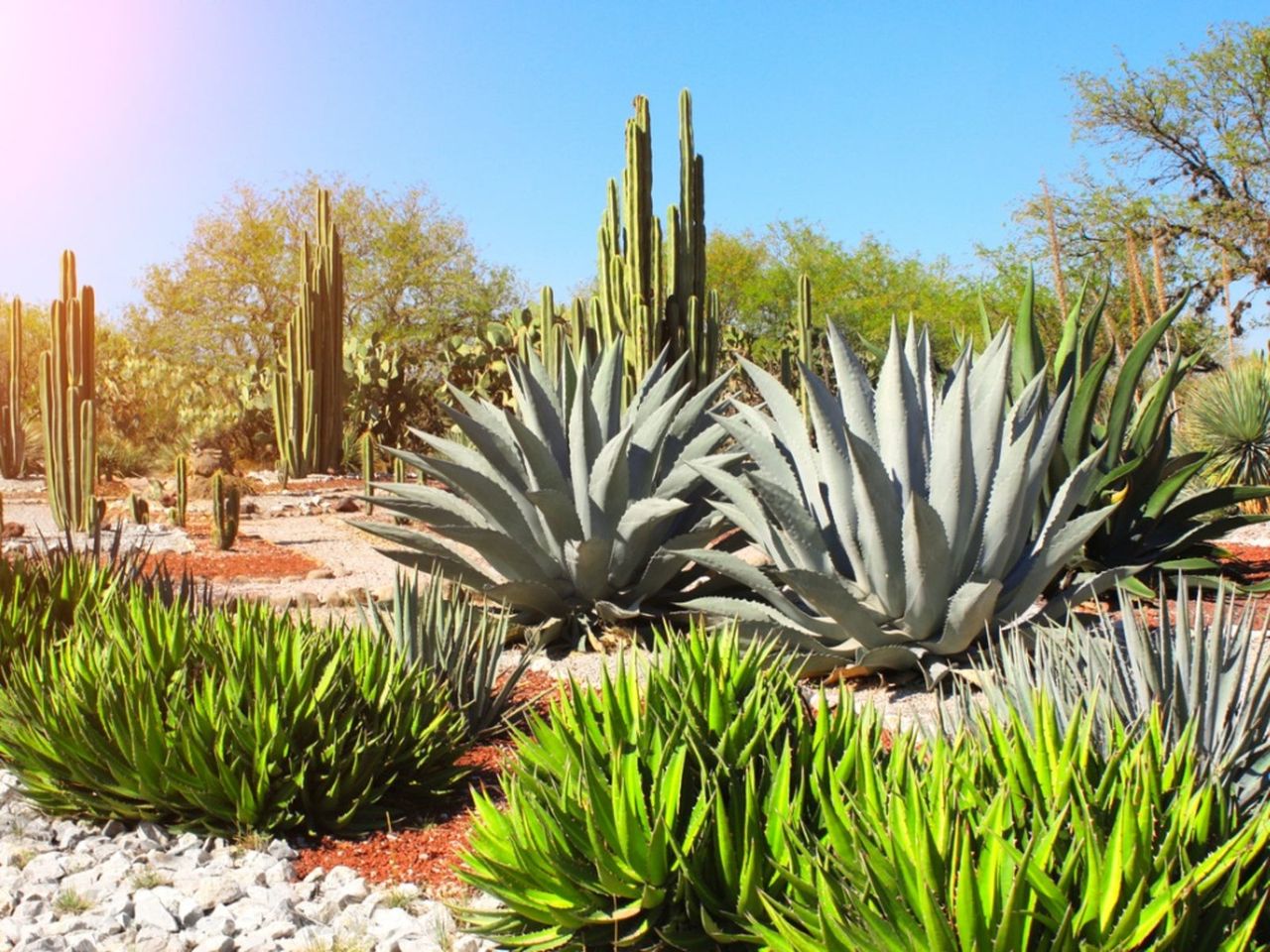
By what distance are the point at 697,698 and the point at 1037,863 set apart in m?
1.22

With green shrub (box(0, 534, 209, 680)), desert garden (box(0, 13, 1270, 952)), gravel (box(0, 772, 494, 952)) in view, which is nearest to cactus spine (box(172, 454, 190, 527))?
desert garden (box(0, 13, 1270, 952))

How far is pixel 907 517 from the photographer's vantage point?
5.38m

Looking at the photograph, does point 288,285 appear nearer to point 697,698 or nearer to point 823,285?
point 823,285

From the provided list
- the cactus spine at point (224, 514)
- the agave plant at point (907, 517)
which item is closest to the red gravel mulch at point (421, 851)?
the agave plant at point (907, 517)

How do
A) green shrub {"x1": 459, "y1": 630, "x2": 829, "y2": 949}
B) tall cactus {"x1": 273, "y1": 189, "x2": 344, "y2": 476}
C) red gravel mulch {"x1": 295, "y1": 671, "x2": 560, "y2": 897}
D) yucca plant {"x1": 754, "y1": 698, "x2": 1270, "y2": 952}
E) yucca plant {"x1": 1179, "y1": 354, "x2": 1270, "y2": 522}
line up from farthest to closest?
tall cactus {"x1": 273, "y1": 189, "x2": 344, "y2": 476} → yucca plant {"x1": 1179, "y1": 354, "x2": 1270, "y2": 522} → red gravel mulch {"x1": 295, "y1": 671, "x2": 560, "y2": 897} → green shrub {"x1": 459, "y1": 630, "x2": 829, "y2": 949} → yucca plant {"x1": 754, "y1": 698, "x2": 1270, "y2": 952}

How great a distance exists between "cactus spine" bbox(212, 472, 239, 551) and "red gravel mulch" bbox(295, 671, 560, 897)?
31.1 ft

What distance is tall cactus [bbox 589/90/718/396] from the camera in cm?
1115

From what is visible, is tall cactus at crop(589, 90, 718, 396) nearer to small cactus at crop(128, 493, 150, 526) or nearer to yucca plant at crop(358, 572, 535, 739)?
yucca plant at crop(358, 572, 535, 739)

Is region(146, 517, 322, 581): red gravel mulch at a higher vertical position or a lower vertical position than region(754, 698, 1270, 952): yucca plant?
higher

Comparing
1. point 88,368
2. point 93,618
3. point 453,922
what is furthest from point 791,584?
point 88,368

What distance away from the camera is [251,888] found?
398cm

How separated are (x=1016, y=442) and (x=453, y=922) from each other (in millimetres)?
3224

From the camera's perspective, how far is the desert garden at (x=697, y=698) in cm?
279

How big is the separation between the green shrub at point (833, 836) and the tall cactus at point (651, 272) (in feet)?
23.8
